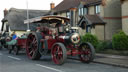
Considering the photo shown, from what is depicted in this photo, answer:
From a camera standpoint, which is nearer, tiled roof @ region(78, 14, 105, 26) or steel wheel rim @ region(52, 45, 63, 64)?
steel wheel rim @ region(52, 45, 63, 64)

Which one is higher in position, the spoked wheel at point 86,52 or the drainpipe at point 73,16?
the drainpipe at point 73,16

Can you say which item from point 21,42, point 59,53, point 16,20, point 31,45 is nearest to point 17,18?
point 16,20

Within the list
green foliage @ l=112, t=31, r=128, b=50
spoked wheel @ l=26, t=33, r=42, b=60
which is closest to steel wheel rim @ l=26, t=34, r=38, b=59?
spoked wheel @ l=26, t=33, r=42, b=60

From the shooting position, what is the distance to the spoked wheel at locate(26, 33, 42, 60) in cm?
1341

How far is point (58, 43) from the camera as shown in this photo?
1156 cm

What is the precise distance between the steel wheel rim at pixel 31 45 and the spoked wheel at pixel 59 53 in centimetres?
217

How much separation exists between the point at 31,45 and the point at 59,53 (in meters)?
3.35

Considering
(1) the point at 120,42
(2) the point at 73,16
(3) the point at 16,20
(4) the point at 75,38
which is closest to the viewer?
(4) the point at 75,38

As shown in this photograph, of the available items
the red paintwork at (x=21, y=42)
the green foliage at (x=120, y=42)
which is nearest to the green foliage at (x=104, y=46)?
the green foliage at (x=120, y=42)

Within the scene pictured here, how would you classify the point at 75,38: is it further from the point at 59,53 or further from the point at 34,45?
the point at 34,45

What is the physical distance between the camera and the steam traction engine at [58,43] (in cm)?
1199

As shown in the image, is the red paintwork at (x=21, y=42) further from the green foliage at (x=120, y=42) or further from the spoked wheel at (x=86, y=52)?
the green foliage at (x=120, y=42)

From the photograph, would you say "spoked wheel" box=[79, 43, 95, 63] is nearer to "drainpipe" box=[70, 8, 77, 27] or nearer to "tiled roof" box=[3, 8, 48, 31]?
"drainpipe" box=[70, 8, 77, 27]

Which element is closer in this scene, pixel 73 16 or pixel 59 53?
pixel 59 53
